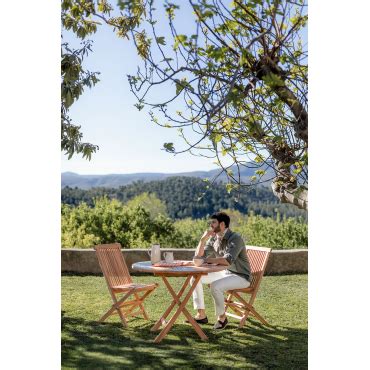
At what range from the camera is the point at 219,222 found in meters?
6.25

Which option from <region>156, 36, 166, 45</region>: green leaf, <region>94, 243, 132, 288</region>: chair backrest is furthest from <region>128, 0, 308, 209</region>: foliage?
<region>94, 243, 132, 288</region>: chair backrest

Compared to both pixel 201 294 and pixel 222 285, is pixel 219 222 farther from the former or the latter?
pixel 201 294

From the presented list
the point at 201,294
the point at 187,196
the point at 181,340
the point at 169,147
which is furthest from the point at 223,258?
the point at 187,196

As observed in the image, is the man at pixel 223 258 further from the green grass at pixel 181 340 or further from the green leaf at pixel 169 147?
the green leaf at pixel 169 147

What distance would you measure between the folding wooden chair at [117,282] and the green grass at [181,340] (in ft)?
0.53

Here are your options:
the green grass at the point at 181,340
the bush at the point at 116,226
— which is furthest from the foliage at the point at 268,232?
the green grass at the point at 181,340

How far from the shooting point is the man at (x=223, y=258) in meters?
6.07
